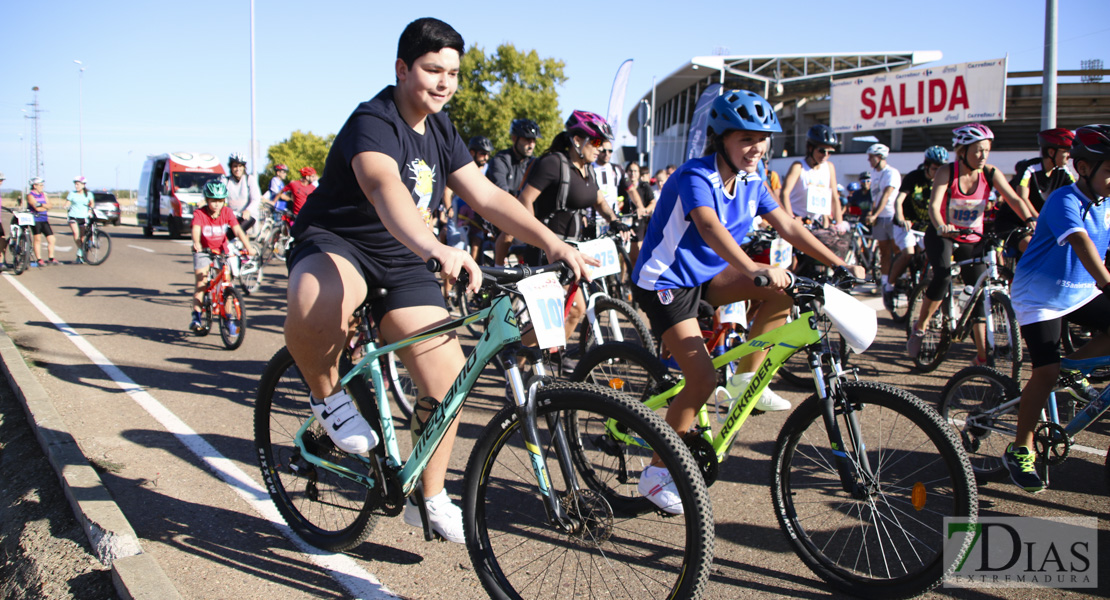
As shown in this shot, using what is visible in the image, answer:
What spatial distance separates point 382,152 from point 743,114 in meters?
1.62

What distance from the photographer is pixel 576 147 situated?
19.1ft

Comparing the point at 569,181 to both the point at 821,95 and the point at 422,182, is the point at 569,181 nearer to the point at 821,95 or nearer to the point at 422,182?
the point at 422,182

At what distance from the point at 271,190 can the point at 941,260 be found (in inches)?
551

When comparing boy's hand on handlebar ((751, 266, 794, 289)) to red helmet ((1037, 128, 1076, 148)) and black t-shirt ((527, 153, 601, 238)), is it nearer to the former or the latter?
black t-shirt ((527, 153, 601, 238))

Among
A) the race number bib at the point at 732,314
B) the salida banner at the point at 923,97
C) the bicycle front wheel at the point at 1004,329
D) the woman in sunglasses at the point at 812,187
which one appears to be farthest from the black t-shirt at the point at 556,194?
the salida banner at the point at 923,97

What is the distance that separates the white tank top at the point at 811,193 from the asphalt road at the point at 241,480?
1500 mm

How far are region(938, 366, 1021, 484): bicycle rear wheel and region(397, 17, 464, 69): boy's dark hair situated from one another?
3342 mm

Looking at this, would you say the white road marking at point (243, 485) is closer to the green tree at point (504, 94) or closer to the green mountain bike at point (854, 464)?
the green mountain bike at point (854, 464)

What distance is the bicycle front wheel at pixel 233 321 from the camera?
7688mm

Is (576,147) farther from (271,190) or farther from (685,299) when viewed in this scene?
(271,190)

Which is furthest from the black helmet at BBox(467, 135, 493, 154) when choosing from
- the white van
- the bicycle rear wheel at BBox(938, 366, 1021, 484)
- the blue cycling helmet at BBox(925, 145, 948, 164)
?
the white van

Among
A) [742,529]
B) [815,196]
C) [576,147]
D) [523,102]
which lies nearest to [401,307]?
[742,529]

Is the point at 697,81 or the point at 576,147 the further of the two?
the point at 697,81

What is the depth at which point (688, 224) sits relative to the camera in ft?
11.6
